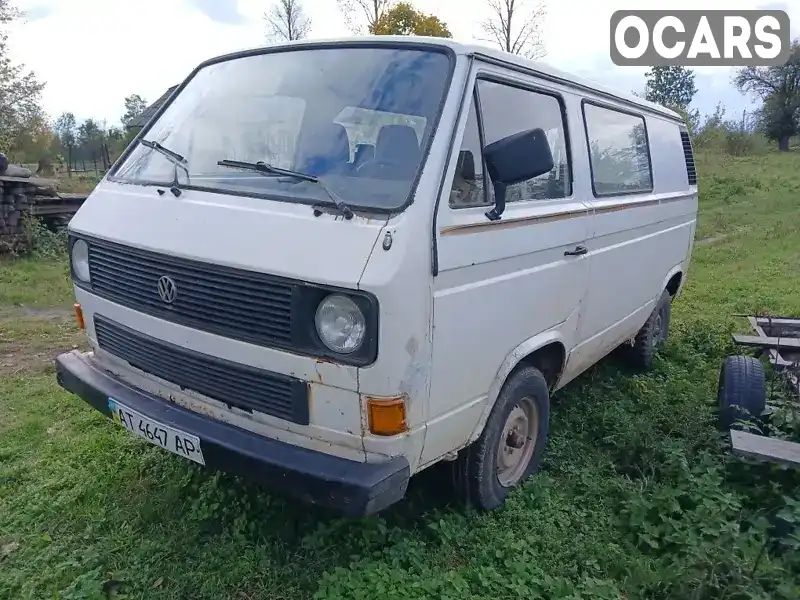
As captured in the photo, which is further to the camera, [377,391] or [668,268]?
[668,268]

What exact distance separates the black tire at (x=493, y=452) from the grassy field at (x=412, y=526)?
Answer: 101mm

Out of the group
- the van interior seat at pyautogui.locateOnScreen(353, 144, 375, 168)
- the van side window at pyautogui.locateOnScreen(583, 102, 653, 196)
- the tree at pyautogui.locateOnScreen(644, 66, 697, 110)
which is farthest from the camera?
the tree at pyautogui.locateOnScreen(644, 66, 697, 110)

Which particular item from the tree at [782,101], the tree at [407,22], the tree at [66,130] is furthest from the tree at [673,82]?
the tree at [66,130]

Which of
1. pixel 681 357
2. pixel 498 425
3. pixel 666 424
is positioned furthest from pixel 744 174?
pixel 498 425

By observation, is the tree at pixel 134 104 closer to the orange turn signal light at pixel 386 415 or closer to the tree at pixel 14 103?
the tree at pixel 14 103

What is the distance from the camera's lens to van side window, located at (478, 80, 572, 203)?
298 cm

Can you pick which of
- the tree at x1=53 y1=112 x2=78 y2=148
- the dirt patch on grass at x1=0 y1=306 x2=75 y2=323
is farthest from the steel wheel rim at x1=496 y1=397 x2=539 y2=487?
the tree at x1=53 y1=112 x2=78 y2=148

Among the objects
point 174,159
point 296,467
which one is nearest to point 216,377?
point 296,467

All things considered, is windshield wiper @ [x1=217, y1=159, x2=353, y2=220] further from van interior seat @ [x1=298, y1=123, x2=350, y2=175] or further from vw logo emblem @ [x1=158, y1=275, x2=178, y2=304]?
vw logo emblem @ [x1=158, y1=275, x2=178, y2=304]

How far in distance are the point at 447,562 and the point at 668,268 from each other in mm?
3704

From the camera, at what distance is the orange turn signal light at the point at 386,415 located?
2391 millimetres

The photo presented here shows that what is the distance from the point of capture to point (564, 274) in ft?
11.4

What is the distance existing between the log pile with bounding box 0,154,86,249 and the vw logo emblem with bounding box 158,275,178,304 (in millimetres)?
8083

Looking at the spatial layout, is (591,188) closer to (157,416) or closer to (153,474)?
(157,416)
